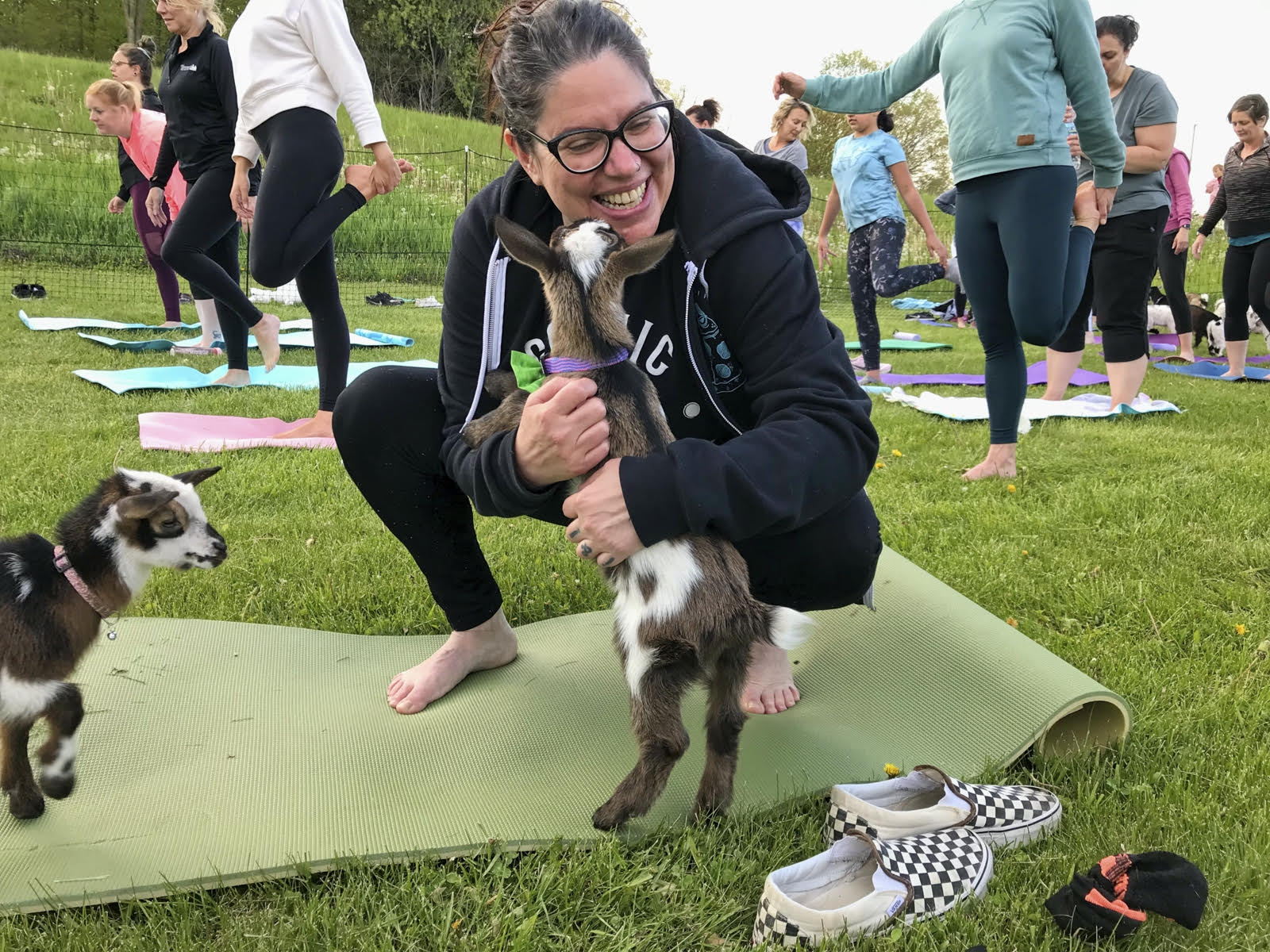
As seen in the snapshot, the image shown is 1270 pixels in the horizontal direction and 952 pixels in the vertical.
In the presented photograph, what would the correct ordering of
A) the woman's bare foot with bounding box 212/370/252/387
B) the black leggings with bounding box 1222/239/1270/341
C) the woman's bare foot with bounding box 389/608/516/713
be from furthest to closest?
the black leggings with bounding box 1222/239/1270/341
the woman's bare foot with bounding box 212/370/252/387
the woman's bare foot with bounding box 389/608/516/713

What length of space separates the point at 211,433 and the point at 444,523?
3.02 metres

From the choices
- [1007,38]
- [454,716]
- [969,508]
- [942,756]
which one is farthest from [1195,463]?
[454,716]

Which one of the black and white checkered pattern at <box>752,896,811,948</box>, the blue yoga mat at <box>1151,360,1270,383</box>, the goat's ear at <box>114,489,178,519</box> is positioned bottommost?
the blue yoga mat at <box>1151,360,1270,383</box>

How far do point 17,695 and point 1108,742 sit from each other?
2.47m

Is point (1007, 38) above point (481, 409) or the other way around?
above

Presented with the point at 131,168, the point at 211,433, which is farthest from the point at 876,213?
the point at 131,168

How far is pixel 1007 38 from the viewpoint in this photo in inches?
147

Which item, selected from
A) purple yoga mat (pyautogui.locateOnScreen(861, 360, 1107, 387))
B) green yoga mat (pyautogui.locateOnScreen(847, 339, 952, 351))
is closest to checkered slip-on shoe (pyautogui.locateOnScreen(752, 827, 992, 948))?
purple yoga mat (pyautogui.locateOnScreen(861, 360, 1107, 387))

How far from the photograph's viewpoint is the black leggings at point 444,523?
2.14m

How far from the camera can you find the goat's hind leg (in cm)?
185

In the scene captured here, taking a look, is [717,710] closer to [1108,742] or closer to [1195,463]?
[1108,742]

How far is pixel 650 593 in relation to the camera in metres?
1.77

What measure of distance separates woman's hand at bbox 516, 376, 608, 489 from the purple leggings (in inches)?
316

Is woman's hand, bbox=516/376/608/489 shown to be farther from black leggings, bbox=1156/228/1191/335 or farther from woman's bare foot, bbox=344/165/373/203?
black leggings, bbox=1156/228/1191/335
